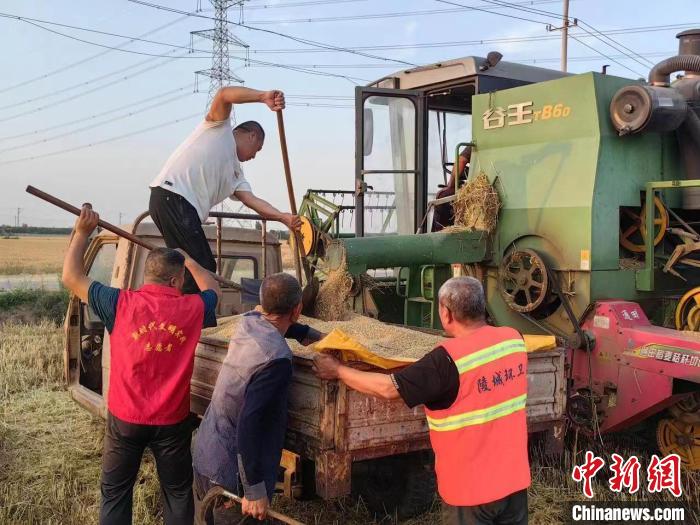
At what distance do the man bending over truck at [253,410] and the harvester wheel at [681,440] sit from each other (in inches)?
109

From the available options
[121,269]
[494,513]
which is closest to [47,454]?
[121,269]

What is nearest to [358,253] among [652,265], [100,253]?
[652,265]

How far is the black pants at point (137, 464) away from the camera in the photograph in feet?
10.7

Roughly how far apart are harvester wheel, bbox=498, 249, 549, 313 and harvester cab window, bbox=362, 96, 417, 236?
1.51 m

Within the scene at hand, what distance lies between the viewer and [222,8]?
30281 mm

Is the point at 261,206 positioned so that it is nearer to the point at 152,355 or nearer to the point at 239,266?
the point at 152,355

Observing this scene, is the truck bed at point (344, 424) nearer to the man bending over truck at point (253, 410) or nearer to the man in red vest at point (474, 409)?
the man bending over truck at point (253, 410)

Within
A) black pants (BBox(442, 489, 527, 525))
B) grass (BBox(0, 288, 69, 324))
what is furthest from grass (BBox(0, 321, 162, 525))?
grass (BBox(0, 288, 69, 324))

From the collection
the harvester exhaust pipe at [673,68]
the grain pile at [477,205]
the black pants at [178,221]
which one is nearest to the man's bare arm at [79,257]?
the black pants at [178,221]

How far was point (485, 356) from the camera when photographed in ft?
8.38

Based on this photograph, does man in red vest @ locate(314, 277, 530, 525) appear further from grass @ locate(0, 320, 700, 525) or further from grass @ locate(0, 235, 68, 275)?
grass @ locate(0, 235, 68, 275)

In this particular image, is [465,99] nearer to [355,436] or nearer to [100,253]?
[100,253]

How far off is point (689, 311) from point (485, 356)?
263 cm

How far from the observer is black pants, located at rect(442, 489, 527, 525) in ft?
8.41
